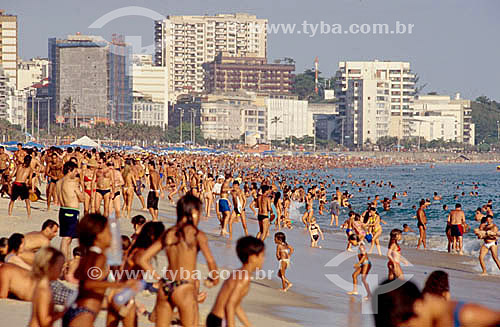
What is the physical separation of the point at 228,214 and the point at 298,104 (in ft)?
479

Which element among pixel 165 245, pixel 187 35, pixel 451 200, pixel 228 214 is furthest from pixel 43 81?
pixel 165 245

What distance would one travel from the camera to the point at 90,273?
570 centimetres

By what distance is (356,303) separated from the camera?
1091 centimetres

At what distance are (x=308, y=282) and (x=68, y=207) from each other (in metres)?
3.85

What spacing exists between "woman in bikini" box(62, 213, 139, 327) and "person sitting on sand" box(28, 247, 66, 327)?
0.18 m

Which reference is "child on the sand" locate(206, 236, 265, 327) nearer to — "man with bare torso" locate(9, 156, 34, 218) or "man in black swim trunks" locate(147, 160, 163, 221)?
"man with bare torso" locate(9, 156, 34, 218)

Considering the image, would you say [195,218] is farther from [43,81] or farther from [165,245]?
[43,81]

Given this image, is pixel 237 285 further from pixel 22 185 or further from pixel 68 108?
pixel 68 108

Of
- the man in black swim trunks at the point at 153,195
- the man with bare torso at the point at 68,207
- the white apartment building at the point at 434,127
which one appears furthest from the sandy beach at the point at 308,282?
the white apartment building at the point at 434,127

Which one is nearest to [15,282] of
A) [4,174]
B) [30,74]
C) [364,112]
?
[4,174]

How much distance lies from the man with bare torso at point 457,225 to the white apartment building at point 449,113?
157 meters

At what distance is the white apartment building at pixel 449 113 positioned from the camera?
180000 mm

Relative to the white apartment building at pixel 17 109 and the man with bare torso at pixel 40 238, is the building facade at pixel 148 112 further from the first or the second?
the man with bare torso at pixel 40 238

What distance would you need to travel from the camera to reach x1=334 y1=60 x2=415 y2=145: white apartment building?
158500mm
